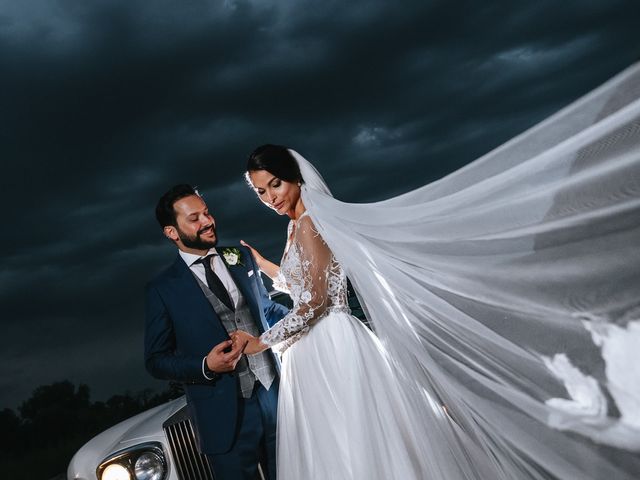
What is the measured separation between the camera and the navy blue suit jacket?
2.66 metres

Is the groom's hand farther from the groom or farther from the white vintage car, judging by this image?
the white vintage car

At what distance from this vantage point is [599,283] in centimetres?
199

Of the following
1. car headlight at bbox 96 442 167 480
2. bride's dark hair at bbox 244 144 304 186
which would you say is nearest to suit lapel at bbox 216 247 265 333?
bride's dark hair at bbox 244 144 304 186

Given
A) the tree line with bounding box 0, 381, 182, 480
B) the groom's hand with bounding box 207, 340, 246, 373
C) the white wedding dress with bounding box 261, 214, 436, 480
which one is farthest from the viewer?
the tree line with bounding box 0, 381, 182, 480

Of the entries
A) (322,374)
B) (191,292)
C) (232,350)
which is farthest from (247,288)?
(322,374)

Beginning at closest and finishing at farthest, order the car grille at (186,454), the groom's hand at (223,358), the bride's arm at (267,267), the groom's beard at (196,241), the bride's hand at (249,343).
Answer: the groom's hand at (223,358)
the bride's hand at (249,343)
the groom's beard at (196,241)
the car grille at (186,454)
the bride's arm at (267,267)

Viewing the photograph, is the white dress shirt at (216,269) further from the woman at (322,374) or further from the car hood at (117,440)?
the car hood at (117,440)

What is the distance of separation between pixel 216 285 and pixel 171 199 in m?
0.53

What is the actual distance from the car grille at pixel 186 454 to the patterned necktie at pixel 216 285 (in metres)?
0.81

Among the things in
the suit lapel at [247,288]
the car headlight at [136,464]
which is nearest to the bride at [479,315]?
the suit lapel at [247,288]

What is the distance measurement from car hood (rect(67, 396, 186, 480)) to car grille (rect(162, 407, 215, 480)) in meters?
0.06

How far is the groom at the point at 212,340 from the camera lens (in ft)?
8.73

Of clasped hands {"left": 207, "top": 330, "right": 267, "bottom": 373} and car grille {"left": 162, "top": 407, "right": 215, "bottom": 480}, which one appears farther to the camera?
car grille {"left": 162, "top": 407, "right": 215, "bottom": 480}

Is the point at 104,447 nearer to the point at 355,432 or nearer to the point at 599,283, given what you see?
the point at 355,432
